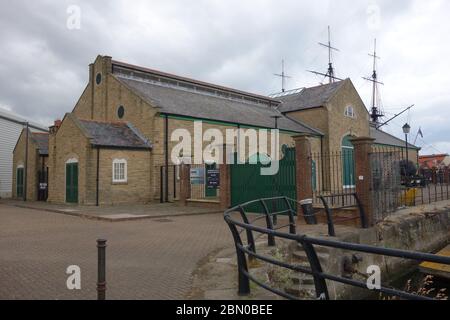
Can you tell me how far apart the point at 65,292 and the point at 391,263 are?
877cm

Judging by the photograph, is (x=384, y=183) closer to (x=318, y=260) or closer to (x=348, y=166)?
(x=348, y=166)

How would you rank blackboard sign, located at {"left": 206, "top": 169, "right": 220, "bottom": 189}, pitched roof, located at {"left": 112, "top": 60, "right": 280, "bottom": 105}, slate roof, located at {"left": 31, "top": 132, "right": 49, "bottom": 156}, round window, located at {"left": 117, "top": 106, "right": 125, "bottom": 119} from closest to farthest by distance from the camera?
blackboard sign, located at {"left": 206, "top": 169, "right": 220, "bottom": 189}, round window, located at {"left": 117, "top": 106, "right": 125, "bottom": 119}, slate roof, located at {"left": 31, "top": 132, "right": 49, "bottom": 156}, pitched roof, located at {"left": 112, "top": 60, "right": 280, "bottom": 105}

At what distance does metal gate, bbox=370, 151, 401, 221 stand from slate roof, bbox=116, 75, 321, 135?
38.4 ft

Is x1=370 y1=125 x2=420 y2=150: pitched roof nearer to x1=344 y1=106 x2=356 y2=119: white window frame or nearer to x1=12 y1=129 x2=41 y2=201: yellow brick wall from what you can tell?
x1=344 y1=106 x2=356 y2=119: white window frame

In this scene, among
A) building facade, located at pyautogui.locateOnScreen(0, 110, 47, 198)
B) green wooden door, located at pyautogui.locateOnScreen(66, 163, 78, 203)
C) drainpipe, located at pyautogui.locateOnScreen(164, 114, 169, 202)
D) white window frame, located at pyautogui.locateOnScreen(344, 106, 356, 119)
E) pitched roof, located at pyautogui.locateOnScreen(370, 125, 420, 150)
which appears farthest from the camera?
pitched roof, located at pyautogui.locateOnScreen(370, 125, 420, 150)

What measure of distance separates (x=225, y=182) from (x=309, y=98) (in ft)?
72.0

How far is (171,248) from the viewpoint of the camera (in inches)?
352

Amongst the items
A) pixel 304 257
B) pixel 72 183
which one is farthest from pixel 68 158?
pixel 304 257

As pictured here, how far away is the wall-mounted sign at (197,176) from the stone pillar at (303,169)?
8039 mm

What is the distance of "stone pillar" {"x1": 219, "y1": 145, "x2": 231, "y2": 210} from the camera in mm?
17891

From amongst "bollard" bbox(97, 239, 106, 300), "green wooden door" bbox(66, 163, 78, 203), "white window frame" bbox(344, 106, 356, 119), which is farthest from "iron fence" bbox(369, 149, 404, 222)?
"white window frame" bbox(344, 106, 356, 119)

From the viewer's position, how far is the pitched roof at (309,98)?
34.8 m

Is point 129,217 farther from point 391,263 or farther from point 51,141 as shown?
point 51,141
